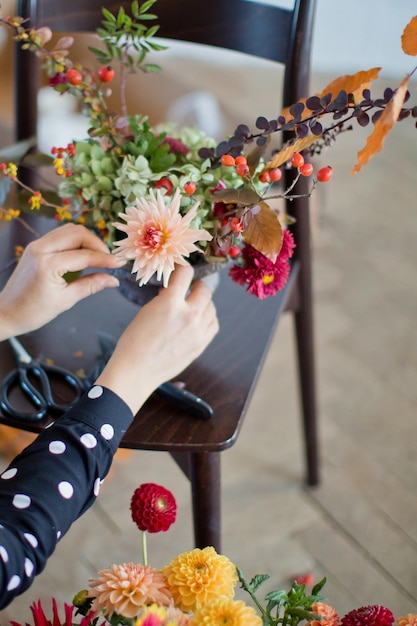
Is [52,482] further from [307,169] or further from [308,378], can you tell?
[308,378]

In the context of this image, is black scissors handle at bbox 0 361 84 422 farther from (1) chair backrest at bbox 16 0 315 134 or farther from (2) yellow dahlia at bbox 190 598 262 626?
(1) chair backrest at bbox 16 0 315 134

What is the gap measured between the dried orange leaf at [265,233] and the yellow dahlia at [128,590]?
33 centimetres

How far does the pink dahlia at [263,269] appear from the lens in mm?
741

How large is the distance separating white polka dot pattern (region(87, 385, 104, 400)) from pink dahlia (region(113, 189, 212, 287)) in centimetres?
13

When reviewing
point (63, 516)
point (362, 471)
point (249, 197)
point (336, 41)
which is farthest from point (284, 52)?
point (336, 41)

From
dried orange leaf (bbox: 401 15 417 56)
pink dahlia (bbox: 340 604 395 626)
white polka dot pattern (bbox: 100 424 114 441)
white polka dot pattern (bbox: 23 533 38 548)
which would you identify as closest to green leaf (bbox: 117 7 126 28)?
dried orange leaf (bbox: 401 15 417 56)

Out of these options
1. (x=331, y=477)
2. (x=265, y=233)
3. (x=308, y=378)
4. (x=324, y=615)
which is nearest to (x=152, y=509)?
(x=324, y=615)

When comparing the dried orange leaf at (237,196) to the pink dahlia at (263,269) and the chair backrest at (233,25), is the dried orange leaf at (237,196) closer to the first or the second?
the pink dahlia at (263,269)

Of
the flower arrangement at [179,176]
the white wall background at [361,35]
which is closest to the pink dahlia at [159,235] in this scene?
the flower arrangement at [179,176]

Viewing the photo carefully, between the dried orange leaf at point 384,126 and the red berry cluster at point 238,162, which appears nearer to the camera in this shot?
the dried orange leaf at point 384,126

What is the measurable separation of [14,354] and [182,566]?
39cm

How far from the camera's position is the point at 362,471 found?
4.91ft

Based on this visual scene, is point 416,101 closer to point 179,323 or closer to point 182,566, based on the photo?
point 179,323

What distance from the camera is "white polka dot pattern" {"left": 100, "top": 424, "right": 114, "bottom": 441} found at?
0.67 m
